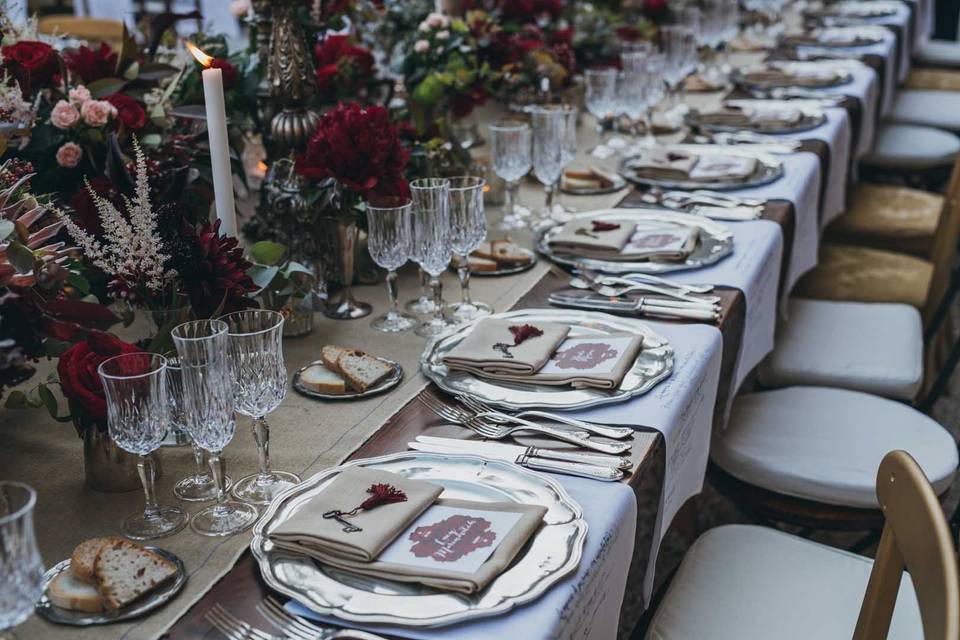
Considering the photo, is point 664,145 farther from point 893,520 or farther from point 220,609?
point 220,609

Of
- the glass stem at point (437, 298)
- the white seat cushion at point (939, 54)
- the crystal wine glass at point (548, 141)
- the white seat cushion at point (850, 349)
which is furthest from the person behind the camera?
the white seat cushion at point (939, 54)

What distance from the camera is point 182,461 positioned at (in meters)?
1.19

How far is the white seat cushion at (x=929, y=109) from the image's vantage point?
432cm

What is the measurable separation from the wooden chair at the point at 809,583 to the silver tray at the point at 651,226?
1.51 ft

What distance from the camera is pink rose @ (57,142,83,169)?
1.46m

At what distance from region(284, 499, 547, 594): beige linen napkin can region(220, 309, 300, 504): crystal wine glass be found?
0.18 m

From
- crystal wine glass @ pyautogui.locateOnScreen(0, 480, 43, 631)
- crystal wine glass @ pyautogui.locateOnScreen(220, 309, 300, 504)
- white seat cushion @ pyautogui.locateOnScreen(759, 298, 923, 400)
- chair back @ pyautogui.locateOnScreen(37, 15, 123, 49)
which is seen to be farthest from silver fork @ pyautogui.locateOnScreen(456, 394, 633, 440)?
chair back @ pyautogui.locateOnScreen(37, 15, 123, 49)

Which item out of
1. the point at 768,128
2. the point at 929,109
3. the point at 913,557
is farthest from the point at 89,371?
the point at 929,109

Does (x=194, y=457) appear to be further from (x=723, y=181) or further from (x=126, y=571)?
(x=723, y=181)

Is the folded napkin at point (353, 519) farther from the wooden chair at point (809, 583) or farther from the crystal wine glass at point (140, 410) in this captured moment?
the wooden chair at point (809, 583)

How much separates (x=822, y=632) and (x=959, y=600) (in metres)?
0.52

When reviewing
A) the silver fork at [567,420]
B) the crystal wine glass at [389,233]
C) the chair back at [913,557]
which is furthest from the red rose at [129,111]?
the chair back at [913,557]

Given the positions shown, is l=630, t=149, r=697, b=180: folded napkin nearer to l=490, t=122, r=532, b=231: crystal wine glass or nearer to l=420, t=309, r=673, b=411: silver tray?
l=490, t=122, r=532, b=231: crystal wine glass

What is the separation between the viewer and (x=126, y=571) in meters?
0.93
